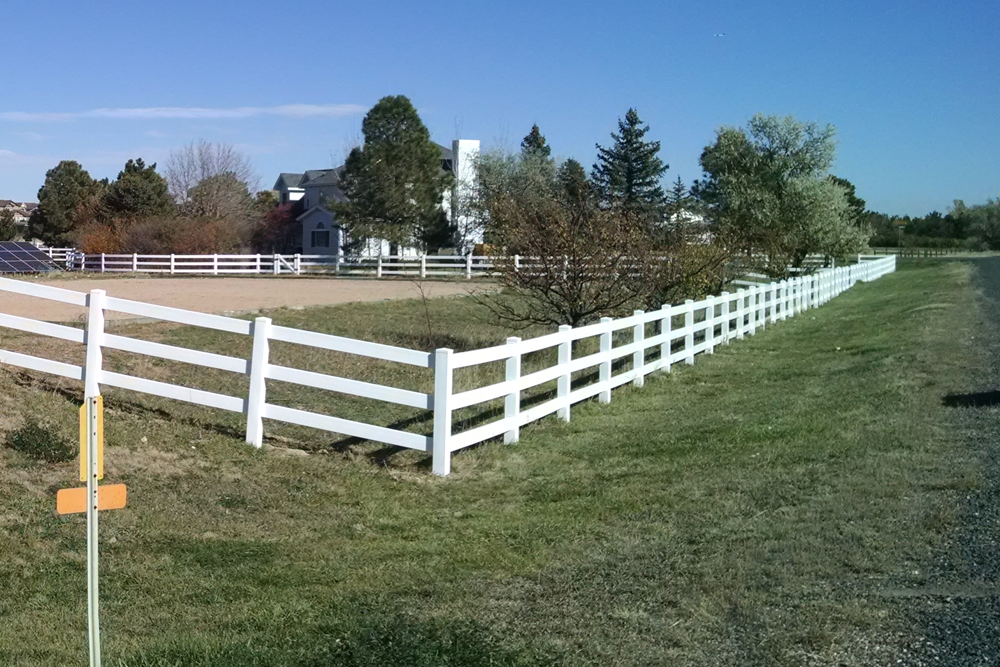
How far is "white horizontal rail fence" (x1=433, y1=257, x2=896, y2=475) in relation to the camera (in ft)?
30.3

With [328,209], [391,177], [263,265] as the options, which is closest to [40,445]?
[263,265]

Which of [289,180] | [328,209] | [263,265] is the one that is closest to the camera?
[263,265]

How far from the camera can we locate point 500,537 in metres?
7.26

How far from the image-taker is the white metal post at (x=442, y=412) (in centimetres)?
910

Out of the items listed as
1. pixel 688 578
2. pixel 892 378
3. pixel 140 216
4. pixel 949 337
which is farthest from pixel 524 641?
pixel 140 216

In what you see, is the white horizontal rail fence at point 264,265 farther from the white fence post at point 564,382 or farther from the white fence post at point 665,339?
the white fence post at point 564,382

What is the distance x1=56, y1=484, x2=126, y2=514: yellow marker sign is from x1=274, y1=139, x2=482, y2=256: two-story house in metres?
56.9

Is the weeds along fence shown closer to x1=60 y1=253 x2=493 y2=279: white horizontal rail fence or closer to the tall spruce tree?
x1=60 y1=253 x2=493 y2=279: white horizontal rail fence

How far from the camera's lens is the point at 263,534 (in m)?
7.38

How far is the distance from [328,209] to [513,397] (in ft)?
175

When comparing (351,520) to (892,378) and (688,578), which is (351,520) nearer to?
(688,578)

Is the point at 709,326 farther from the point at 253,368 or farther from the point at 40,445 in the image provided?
the point at 40,445

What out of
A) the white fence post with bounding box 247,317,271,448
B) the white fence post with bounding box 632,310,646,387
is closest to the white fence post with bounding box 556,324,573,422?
the white fence post with bounding box 632,310,646,387

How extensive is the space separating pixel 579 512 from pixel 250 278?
39.5m
